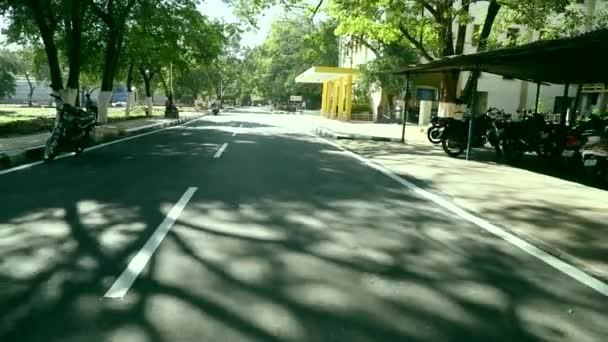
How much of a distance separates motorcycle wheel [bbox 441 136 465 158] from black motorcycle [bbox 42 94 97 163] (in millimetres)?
9127

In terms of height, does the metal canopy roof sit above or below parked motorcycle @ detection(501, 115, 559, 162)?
above

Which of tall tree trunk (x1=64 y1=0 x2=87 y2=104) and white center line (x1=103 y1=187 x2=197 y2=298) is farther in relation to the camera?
tall tree trunk (x1=64 y1=0 x2=87 y2=104)

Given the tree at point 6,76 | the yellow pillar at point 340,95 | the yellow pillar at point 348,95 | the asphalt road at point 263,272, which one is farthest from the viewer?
the tree at point 6,76

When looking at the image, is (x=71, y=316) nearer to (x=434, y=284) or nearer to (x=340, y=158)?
(x=434, y=284)

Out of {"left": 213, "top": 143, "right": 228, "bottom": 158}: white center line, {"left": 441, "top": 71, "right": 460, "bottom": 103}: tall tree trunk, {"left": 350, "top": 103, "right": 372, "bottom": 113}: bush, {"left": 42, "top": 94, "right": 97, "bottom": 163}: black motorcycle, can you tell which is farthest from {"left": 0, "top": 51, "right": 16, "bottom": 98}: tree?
{"left": 42, "top": 94, "right": 97, "bottom": 163}: black motorcycle

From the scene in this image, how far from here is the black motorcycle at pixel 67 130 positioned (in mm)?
10711

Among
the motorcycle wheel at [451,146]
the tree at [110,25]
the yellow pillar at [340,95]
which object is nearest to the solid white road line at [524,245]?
the motorcycle wheel at [451,146]

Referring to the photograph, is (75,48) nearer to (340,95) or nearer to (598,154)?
(598,154)

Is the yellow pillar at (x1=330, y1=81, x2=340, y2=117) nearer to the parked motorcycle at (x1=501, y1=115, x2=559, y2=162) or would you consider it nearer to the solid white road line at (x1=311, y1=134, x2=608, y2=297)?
the parked motorcycle at (x1=501, y1=115, x2=559, y2=162)

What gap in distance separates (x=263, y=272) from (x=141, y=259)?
1.08 meters

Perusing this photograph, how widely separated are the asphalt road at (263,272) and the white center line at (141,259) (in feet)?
0.07

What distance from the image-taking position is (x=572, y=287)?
14.0 ft

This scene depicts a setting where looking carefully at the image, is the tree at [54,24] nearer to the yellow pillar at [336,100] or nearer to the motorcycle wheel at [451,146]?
the motorcycle wheel at [451,146]

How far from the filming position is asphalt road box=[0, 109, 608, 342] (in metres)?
3.34
